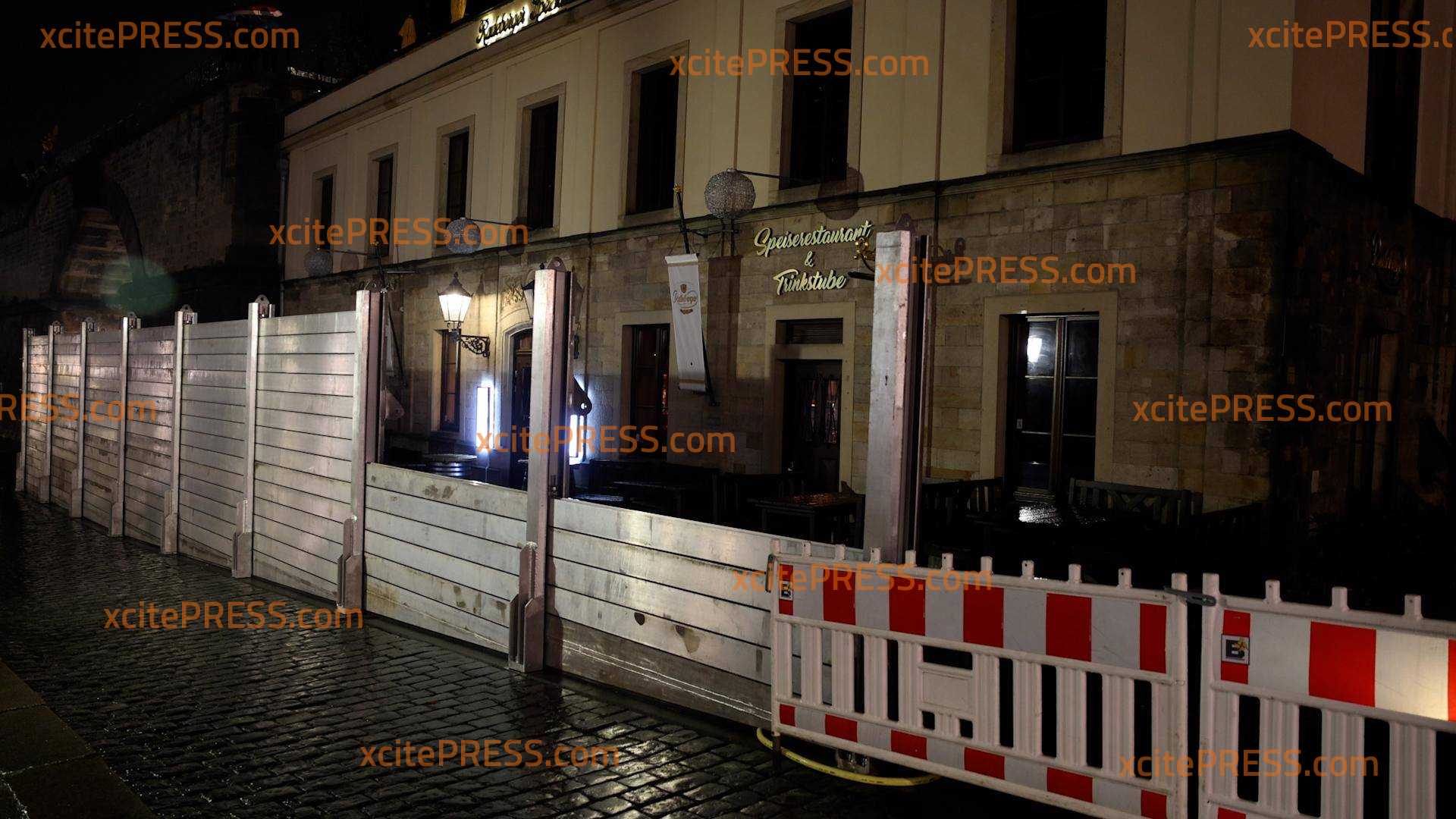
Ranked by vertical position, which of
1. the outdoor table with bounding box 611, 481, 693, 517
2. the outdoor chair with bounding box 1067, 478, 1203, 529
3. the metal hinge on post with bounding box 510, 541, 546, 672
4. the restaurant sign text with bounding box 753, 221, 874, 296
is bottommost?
the metal hinge on post with bounding box 510, 541, 546, 672

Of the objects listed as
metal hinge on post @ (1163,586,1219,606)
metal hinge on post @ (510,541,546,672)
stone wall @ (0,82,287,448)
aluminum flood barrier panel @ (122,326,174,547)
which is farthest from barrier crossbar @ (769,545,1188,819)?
stone wall @ (0,82,287,448)

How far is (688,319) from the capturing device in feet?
45.6

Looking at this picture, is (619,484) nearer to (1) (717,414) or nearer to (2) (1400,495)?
(1) (717,414)

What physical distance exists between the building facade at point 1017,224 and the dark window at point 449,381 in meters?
1.89

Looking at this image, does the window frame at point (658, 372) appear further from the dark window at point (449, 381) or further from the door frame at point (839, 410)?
the dark window at point (449, 381)

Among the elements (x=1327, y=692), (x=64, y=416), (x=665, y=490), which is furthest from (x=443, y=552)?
(x=64, y=416)

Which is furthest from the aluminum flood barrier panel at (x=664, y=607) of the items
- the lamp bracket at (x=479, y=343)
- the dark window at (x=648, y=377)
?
the lamp bracket at (x=479, y=343)

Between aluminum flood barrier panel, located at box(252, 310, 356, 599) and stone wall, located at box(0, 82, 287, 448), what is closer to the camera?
aluminum flood barrier panel, located at box(252, 310, 356, 599)

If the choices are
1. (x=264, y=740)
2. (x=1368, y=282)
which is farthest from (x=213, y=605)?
(x=1368, y=282)

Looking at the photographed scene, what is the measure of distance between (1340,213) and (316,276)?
21.5 m

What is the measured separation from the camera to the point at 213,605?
8.78 metres

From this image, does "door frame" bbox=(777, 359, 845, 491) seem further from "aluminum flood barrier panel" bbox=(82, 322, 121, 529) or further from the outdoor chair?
"aluminum flood barrier panel" bbox=(82, 322, 121, 529)

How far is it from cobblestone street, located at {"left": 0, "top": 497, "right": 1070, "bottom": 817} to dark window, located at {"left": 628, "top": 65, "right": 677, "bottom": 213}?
9276mm

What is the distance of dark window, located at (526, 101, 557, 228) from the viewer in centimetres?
1803
